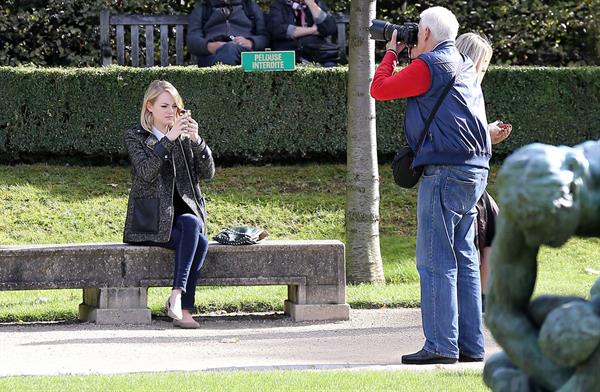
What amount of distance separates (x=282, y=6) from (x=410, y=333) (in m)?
6.97

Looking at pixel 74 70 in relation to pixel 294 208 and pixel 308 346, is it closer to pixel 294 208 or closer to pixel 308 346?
pixel 294 208

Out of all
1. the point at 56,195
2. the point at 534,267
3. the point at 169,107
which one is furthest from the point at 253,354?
the point at 56,195

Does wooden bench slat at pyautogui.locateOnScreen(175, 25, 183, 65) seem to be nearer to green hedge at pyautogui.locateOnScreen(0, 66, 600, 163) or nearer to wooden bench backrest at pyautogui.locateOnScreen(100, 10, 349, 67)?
wooden bench backrest at pyautogui.locateOnScreen(100, 10, 349, 67)

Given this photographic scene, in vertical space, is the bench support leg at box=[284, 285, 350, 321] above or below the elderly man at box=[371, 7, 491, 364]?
below

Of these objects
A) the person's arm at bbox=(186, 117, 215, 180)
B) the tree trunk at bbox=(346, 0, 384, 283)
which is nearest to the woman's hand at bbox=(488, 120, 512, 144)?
the person's arm at bbox=(186, 117, 215, 180)

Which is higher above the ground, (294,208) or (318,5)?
(318,5)

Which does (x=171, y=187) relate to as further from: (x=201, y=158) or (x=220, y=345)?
(x=220, y=345)

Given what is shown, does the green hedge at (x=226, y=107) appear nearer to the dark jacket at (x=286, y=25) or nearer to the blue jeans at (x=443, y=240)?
the dark jacket at (x=286, y=25)

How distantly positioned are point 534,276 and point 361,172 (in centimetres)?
756

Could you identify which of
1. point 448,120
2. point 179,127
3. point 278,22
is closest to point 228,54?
point 278,22

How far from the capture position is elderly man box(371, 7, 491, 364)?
252 inches

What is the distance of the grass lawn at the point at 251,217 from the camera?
9.47 m

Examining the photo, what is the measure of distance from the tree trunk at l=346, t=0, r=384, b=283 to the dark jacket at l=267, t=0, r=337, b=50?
13.0 ft

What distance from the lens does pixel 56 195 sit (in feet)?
40.3
